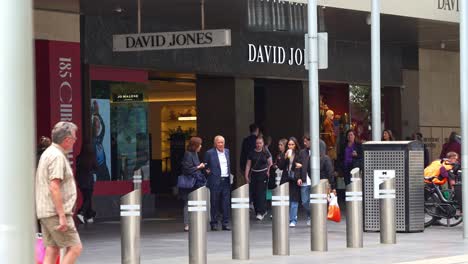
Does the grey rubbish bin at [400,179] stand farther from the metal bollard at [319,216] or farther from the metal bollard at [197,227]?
the metal bollard at [197,227]

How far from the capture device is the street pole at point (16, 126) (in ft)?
14.0

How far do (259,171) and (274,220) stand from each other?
711 centimetres

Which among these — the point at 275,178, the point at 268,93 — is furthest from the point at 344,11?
the point at 268,93

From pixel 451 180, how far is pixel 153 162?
14.1 meters

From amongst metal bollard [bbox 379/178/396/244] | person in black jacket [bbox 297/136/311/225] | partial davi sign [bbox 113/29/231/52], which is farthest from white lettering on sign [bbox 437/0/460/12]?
metal bollard [bbox 379/178/396/244]

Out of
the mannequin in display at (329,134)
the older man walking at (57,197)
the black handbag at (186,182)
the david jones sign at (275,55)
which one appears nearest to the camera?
the older man walking at (57,197)

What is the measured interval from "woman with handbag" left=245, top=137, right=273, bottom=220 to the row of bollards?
17.0ft

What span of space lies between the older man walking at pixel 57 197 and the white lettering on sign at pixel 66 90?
485 inches

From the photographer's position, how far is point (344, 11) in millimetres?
22391

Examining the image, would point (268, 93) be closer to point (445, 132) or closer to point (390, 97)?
point (390, 97)

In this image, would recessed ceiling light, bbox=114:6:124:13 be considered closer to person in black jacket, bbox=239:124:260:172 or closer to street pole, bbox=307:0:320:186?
person in black jacket, bbox=239:124:260:172

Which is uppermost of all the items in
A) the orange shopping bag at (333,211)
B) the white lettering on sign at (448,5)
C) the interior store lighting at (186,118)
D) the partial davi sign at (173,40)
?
the white lettering on sign at (448,5)

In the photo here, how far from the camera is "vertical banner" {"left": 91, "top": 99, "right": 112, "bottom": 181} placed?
23.8 m

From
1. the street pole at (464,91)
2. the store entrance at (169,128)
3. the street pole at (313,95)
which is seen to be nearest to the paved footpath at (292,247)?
the street pole at (464,91)
